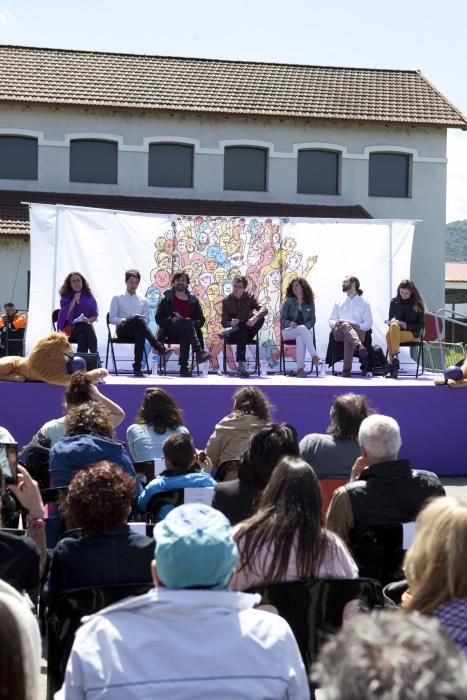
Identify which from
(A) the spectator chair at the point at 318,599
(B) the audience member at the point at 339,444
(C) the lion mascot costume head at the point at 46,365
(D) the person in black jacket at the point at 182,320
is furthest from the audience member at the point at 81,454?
(D) the person in black jacket at the point at 182,320

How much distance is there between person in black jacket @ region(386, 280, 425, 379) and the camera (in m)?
11.2

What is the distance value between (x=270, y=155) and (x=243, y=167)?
2.21 feet

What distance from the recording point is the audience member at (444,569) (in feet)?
7.24

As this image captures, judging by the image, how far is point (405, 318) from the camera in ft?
37.1

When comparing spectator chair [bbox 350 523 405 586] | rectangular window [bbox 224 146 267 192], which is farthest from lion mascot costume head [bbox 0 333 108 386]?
rectangular window [bbox 224 146 267 192]

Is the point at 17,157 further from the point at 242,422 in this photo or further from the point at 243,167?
the point at 242,422

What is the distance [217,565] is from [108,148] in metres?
22.3

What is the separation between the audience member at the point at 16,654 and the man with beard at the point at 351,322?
31.2 ft

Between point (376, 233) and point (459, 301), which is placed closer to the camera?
point (376, 233)

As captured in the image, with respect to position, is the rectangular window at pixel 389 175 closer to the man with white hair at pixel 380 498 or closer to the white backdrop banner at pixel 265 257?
the white backdrop banner at pixel 265 257

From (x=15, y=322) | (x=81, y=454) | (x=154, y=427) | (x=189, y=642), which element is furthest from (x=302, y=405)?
(x=15, y=322)

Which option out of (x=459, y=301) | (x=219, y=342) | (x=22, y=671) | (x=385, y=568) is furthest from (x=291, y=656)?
(x=459, y=301)

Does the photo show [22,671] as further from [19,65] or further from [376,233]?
[19,65]

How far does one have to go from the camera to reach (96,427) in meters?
5.10
